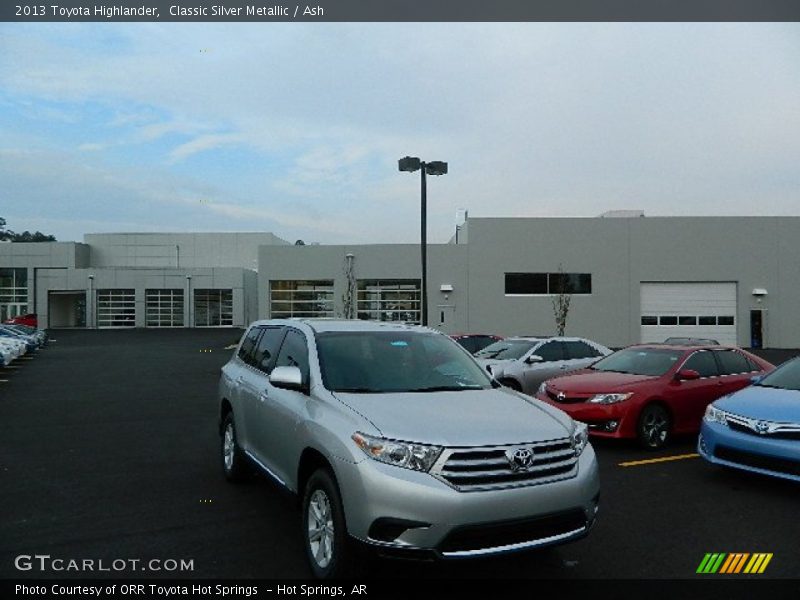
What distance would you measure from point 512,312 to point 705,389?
82.1 ft

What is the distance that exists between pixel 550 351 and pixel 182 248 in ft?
217

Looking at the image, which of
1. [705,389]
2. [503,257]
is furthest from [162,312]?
[705,389]

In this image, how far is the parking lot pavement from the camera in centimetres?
468

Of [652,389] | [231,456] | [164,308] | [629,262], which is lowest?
[231,456]

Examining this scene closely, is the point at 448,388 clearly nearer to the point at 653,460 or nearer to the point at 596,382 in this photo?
the point at 653,460

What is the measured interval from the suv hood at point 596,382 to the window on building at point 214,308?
52727mm

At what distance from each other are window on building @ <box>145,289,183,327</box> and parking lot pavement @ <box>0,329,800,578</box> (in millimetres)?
49749

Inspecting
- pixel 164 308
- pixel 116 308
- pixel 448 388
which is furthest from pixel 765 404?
pixel 116 308

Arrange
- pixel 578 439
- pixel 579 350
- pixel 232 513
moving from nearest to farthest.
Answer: pixel 578 439 < pixel 232 513 < pixel 579 350

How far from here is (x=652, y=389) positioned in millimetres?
8750

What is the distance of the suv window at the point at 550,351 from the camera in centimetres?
1352

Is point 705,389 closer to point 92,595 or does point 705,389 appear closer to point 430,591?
point 430,591

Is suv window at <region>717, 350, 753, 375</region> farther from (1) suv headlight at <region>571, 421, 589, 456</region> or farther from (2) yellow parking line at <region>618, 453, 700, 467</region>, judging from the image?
(1) suv headlight at <region>571, 421, 589, 456</region>

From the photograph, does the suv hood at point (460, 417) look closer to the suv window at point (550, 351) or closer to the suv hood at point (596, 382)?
the suv hood at point (596, 382)
